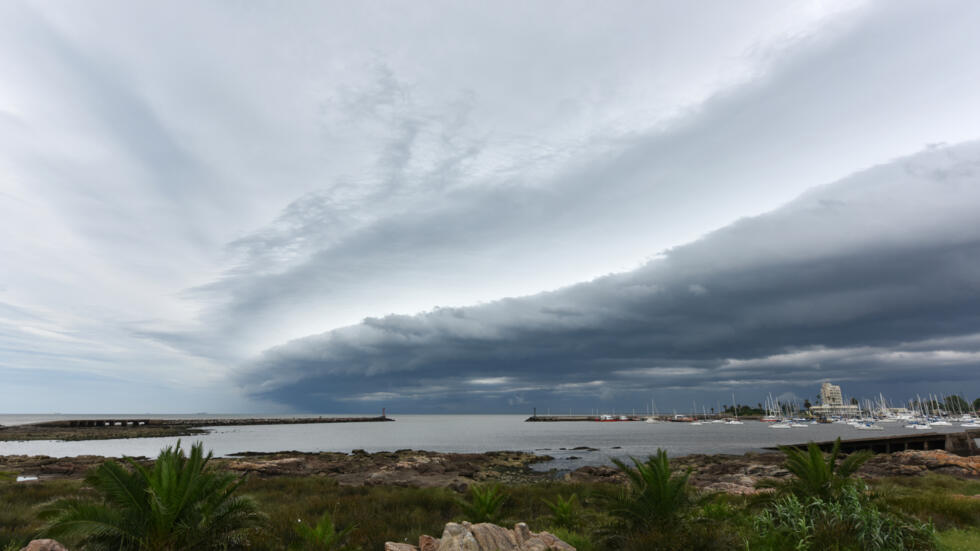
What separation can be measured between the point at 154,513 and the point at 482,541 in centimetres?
557

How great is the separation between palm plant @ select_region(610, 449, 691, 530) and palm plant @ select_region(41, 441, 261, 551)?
7465mm

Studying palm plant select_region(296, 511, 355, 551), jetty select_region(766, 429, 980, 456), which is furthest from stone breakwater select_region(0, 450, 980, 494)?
palm plant select_region(296, 511, 355, 551)

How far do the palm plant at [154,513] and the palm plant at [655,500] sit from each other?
7.47 metres

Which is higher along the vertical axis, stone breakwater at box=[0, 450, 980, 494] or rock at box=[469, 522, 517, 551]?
rock at box=[469, 522, 517, 551]

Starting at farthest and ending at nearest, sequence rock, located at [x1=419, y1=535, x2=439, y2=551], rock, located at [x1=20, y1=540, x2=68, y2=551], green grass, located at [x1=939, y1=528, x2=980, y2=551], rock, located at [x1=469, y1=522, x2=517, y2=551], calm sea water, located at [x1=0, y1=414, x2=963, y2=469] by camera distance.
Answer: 1. calm sea water, located at [x1=0, y1=414, x2=963, y2=469]
2. green grass, located at [x1=939, y1=528, x2=980, y2=551]
3. rock, located at [x1=419, y1=535, x2=439, y2=551]
4. rock, located at [x1=469, y1=522, x2=517, y2=551]
5. rock, located at [x1=20, y1=540, x2=68, y2=551]

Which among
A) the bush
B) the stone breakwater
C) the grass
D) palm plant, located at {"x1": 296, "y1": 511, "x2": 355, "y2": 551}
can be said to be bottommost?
the stone breakwater

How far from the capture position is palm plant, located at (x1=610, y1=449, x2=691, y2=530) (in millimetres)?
9703

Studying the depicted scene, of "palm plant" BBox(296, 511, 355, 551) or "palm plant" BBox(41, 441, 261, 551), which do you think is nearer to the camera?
"palm plant" BBox(41, 441, 261, 551)

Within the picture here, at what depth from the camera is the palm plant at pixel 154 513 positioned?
24.8ft

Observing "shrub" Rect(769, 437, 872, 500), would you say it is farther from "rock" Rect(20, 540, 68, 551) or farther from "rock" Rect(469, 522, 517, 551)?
"rock" Rect(20, 540, 68, 551)

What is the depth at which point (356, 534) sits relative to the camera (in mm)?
12117

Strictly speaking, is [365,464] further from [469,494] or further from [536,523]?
[536,523]

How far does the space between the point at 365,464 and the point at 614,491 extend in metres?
32.1

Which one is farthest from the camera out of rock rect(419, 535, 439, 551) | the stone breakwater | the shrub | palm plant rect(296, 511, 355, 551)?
the stone breakwater
